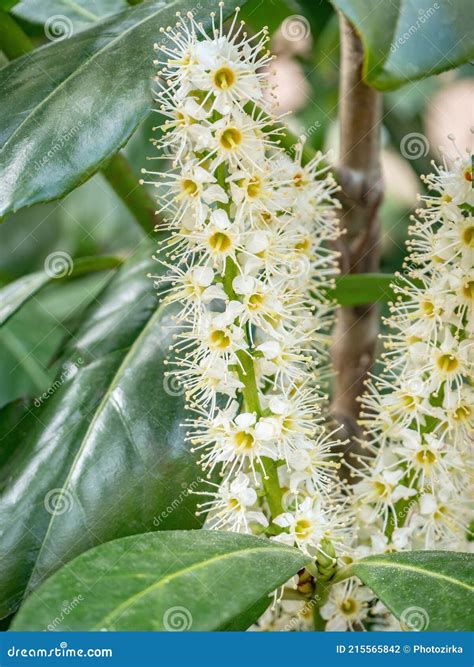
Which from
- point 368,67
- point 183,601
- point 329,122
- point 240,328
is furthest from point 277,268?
point 329,122

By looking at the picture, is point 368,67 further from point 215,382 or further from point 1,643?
point 1,643

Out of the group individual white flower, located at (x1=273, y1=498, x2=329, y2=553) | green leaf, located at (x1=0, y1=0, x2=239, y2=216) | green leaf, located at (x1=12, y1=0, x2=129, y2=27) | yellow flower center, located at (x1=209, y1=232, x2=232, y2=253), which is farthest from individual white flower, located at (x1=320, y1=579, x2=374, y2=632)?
green leaf, located at (x1=12, y1=0, x2=129, y2=27)

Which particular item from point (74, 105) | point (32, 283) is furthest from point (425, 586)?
point (32, 283)

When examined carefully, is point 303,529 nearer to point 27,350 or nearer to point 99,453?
point 99,453

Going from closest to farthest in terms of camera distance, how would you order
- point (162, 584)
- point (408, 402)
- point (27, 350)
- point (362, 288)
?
point (162, 584) < point (408, 402) < point (362, 288) < point (27, 350)

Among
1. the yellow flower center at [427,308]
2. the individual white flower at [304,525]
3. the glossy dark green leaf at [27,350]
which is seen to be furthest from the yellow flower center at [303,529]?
the glossy dark green leaf at [27,350]

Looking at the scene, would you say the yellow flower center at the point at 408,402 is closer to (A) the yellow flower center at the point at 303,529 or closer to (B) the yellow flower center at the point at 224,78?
(A) the yellow flower center at the point at 303,529
